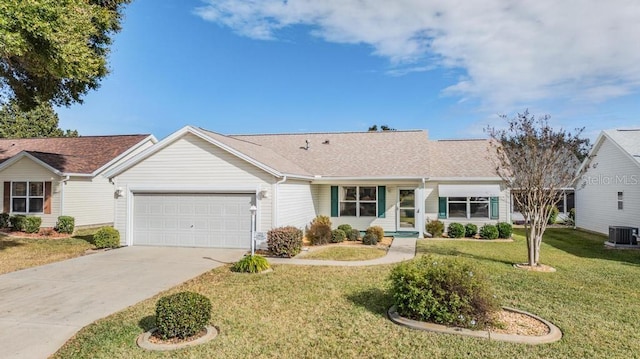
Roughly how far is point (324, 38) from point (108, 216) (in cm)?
1806

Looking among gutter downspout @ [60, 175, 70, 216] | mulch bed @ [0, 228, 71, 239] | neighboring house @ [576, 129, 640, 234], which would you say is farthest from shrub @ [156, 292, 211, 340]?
gutter downspout @ [60, 175, 70, 216]

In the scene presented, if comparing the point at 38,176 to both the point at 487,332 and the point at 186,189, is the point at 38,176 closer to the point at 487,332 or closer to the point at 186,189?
the point at 186,189

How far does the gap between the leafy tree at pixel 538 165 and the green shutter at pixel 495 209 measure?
717 cm

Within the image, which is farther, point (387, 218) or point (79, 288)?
point (387, 218)

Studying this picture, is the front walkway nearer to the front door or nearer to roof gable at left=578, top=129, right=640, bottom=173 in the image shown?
the front door

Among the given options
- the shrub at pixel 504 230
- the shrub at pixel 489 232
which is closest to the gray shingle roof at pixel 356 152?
the shrub at pixel 489 232

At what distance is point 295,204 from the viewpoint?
17453 millimetres

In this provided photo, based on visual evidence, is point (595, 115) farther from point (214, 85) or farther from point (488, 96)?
point (214, 85)

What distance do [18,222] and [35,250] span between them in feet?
24.3

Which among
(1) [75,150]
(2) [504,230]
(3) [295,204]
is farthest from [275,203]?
(1) [75,150]

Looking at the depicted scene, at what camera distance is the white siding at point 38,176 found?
2148 cm

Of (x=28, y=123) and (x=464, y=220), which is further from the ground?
(x=28, y=123)

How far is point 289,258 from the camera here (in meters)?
13.9

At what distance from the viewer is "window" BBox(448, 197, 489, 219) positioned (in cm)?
2044
